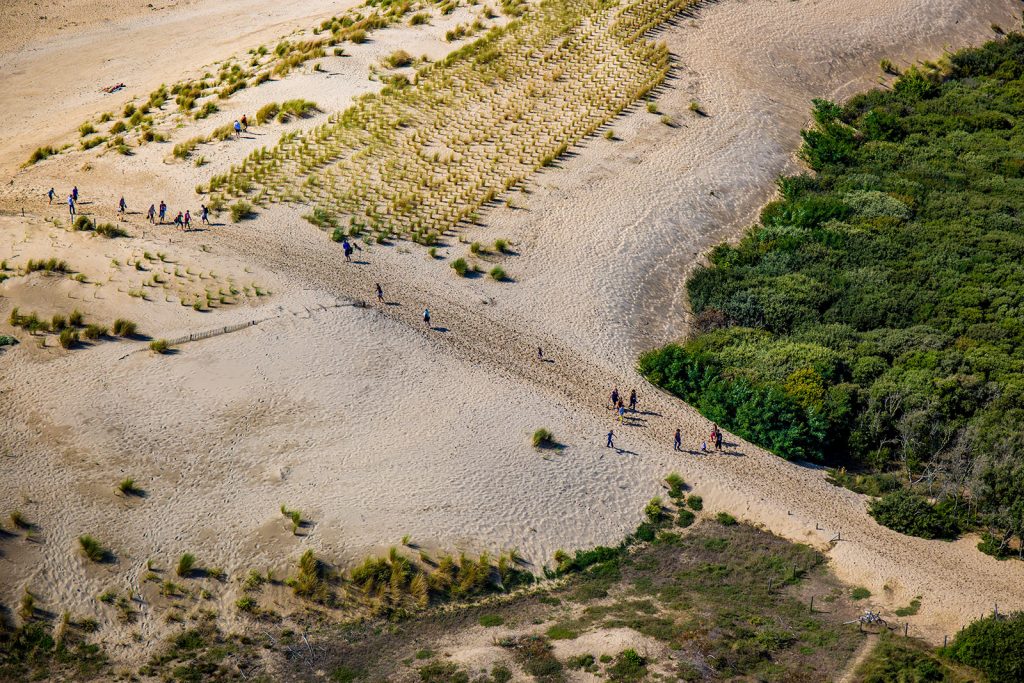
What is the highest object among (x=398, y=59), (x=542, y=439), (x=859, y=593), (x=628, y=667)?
(x=398, y=59)

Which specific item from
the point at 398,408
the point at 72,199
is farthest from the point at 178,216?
the point at 398,408

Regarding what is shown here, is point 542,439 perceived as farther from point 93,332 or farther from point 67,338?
point 67,338

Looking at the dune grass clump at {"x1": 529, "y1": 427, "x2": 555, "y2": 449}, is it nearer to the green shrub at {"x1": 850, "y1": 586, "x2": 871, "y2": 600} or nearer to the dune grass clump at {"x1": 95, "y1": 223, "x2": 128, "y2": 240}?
the green shrub at {"x1": 850, "y1": 586, "x2": 871, "y2": 600}

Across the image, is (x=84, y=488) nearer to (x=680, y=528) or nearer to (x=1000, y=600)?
(x=680, y=528)

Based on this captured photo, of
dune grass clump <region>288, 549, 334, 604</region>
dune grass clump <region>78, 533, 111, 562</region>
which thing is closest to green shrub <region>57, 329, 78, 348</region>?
dune grass clump <region>78, 533, 111, 562</region>

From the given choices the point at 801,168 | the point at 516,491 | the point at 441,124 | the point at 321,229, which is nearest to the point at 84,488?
the point at 516,491

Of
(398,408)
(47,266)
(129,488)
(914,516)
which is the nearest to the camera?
(129,488)

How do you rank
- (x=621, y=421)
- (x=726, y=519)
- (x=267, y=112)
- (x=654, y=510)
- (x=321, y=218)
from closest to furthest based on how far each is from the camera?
(x=726, y=519), (x=654, y=510), (x=621, y=421), (x=321, y=218), (x=267, y=112)
